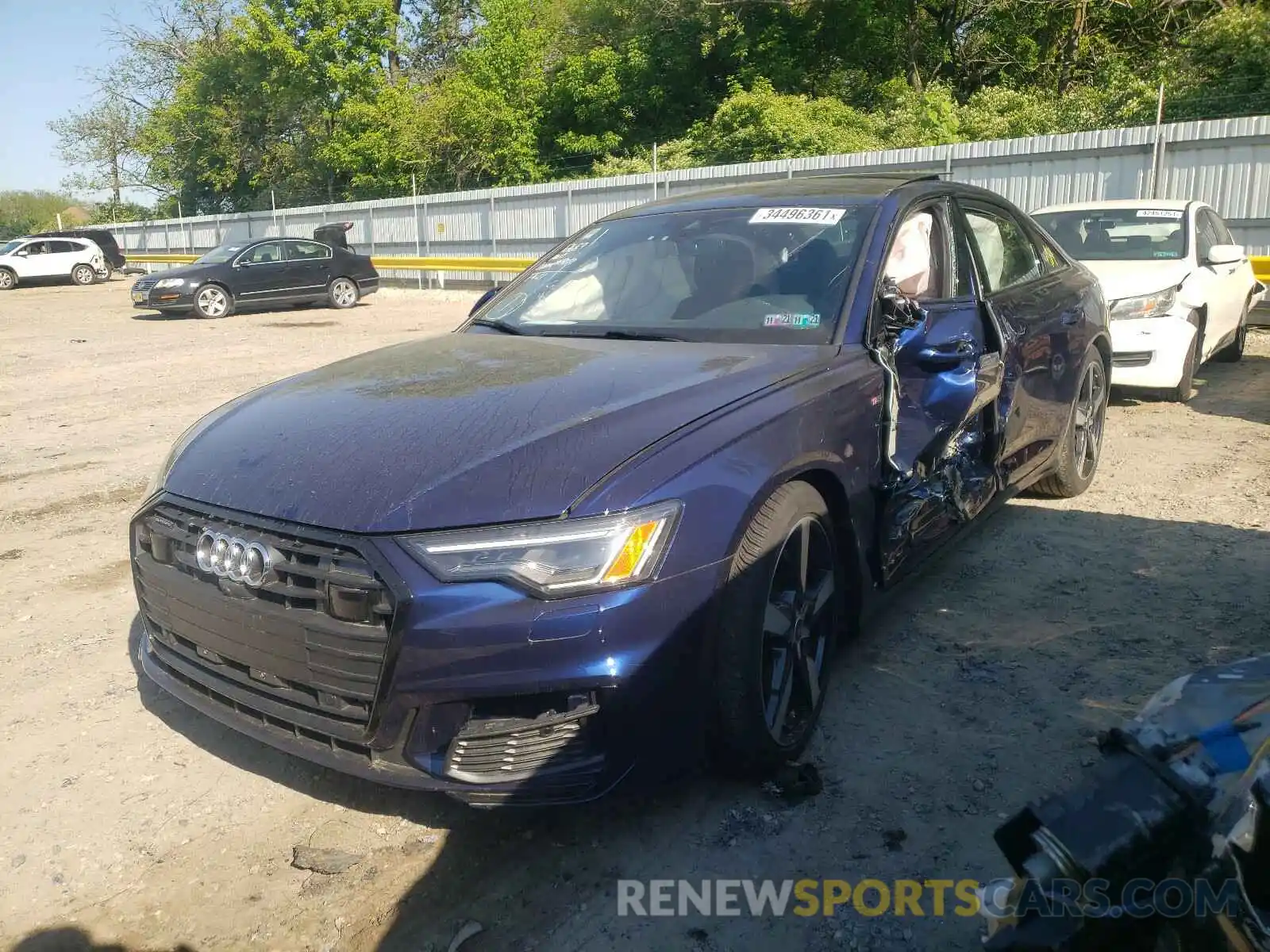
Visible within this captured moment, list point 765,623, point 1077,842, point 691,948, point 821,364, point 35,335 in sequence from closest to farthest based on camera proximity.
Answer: point 1077,842 → point 691,948 → point 765,623 → point 821,364 → point 35,335

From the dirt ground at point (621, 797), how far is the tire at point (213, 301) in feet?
46.1

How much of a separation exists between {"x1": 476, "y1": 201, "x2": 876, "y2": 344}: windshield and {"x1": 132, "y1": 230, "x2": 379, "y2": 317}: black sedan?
16.1 m

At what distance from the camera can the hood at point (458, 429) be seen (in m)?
2.39

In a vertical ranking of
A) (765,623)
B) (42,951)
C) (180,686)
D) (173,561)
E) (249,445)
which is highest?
(249,445)

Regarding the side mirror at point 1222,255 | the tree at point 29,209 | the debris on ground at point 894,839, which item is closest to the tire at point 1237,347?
the side mirror at point 1222,255

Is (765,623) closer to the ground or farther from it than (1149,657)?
farther from it

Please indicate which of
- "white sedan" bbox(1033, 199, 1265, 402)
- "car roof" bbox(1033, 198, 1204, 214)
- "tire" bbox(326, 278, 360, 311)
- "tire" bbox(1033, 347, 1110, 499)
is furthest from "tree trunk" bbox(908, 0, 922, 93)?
"tire" bbox(1033, 347, 1110, 499)

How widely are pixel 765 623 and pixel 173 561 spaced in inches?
63.4

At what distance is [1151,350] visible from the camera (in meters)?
7.28

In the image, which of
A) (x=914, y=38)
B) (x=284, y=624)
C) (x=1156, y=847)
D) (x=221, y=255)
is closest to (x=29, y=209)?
(x=221, y=255)

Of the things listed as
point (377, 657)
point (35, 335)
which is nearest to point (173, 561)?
point (377, 657)

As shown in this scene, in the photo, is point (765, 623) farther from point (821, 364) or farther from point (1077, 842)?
point (1077, 842)

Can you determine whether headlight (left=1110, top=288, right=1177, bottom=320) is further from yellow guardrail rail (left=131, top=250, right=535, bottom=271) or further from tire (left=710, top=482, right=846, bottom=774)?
yellow guardrail rail (left=131, top=250, right=535, bottom=271)

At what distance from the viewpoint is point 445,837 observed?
268 centimetres
